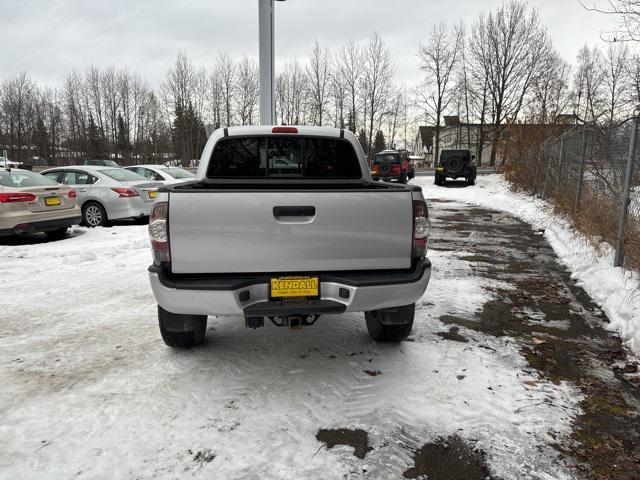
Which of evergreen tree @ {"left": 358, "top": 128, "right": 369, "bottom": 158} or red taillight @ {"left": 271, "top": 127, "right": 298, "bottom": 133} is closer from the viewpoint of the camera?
red taillight @ {"left": 271, "top": 127, "right": 298, "bottom": 133}

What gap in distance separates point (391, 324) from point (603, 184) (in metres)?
6.13

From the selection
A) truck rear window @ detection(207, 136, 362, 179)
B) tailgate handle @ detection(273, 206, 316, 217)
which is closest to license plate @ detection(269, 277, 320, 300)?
tailgate handle @ detection(273, 206, 316, 217)

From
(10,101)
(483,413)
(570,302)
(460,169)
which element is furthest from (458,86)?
(10,101)

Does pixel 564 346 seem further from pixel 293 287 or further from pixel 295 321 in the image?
pixel 293 287

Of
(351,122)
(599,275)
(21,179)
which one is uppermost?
(351,122)

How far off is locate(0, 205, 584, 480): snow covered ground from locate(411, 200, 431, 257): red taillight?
1.03 metres

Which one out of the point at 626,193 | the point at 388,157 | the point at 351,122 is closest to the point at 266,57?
the point at 626,193

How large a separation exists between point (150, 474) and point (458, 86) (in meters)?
52.4

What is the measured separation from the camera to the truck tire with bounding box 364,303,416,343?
3.64m

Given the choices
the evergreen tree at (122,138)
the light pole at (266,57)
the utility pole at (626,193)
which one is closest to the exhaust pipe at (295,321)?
the utility pole at (626,193)

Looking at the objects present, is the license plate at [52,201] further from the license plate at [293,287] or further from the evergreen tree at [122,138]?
the evergreen tree at [122,138]

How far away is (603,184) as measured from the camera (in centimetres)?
765

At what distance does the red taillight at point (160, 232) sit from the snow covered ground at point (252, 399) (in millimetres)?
1042

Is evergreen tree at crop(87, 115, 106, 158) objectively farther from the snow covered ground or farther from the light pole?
the snow covered ground
